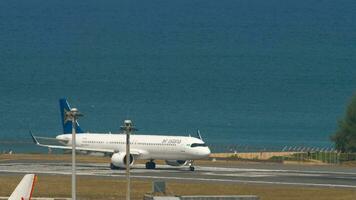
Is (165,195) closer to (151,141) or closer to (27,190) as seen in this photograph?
(27,190)

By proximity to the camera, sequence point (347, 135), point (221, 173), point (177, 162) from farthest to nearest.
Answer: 1. point (347, 135)
2. point (177, 162)
3. point (221, 173)

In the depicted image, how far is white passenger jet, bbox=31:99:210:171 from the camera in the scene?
4845 inches

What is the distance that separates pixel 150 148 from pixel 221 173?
1153 centimetres

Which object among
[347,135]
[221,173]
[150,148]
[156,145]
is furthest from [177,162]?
[347,135]

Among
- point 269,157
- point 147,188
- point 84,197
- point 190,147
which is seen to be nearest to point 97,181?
point 147,188

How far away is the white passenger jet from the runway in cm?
130

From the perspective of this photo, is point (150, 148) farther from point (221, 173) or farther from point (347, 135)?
point (347, 135)

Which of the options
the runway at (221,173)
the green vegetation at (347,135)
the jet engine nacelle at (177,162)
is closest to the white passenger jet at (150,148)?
the jet engine nacelle at (177,162)

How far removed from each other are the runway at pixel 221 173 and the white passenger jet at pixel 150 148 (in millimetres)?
1297

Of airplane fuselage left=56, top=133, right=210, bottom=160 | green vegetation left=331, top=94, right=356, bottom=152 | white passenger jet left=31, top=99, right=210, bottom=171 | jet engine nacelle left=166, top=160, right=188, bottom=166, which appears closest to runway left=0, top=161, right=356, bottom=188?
jet engine nacelle left=166, top=160, right=188, bottom=166

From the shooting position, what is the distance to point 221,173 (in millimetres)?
116812

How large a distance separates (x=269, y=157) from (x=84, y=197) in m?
73.9

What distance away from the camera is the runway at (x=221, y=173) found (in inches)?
4122

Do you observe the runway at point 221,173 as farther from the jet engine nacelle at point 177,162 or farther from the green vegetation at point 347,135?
the green vegetation at point 347,135
